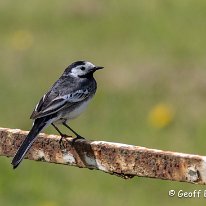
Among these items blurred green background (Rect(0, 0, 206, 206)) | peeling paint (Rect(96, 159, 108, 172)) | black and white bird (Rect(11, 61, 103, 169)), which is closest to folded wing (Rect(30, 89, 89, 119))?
Answer: black and white bird (Rect(11, 61, 103, 169))

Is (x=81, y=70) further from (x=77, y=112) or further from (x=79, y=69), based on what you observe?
(x=77, y=112)

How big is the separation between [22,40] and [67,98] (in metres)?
7.44

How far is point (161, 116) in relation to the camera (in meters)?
11.7

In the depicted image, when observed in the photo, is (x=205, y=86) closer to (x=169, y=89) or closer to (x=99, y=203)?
(x=169, y=89)

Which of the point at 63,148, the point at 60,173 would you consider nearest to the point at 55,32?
the point at 60,173

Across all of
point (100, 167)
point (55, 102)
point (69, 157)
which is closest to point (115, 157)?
point (100, 167)

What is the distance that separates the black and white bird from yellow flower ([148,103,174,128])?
10.7 ft

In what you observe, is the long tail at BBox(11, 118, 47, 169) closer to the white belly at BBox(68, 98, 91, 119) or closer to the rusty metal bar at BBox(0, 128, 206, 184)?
the rusty metal bar at BBox(0, 128, 206, 184)

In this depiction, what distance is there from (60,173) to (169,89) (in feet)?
10.7

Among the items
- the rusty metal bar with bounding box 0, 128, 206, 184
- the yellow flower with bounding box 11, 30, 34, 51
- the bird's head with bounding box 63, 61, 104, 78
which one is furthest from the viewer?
the yellow flower with bounding box 11, 30, 34, 51

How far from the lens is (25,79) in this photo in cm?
1334

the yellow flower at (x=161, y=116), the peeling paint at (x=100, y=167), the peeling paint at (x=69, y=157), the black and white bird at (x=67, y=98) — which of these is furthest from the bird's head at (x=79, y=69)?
the yellow flower at (x=161, y=116)

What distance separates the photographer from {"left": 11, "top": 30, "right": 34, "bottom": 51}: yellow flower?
1495 centimetres

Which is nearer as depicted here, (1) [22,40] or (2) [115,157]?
(2) [115,157]
